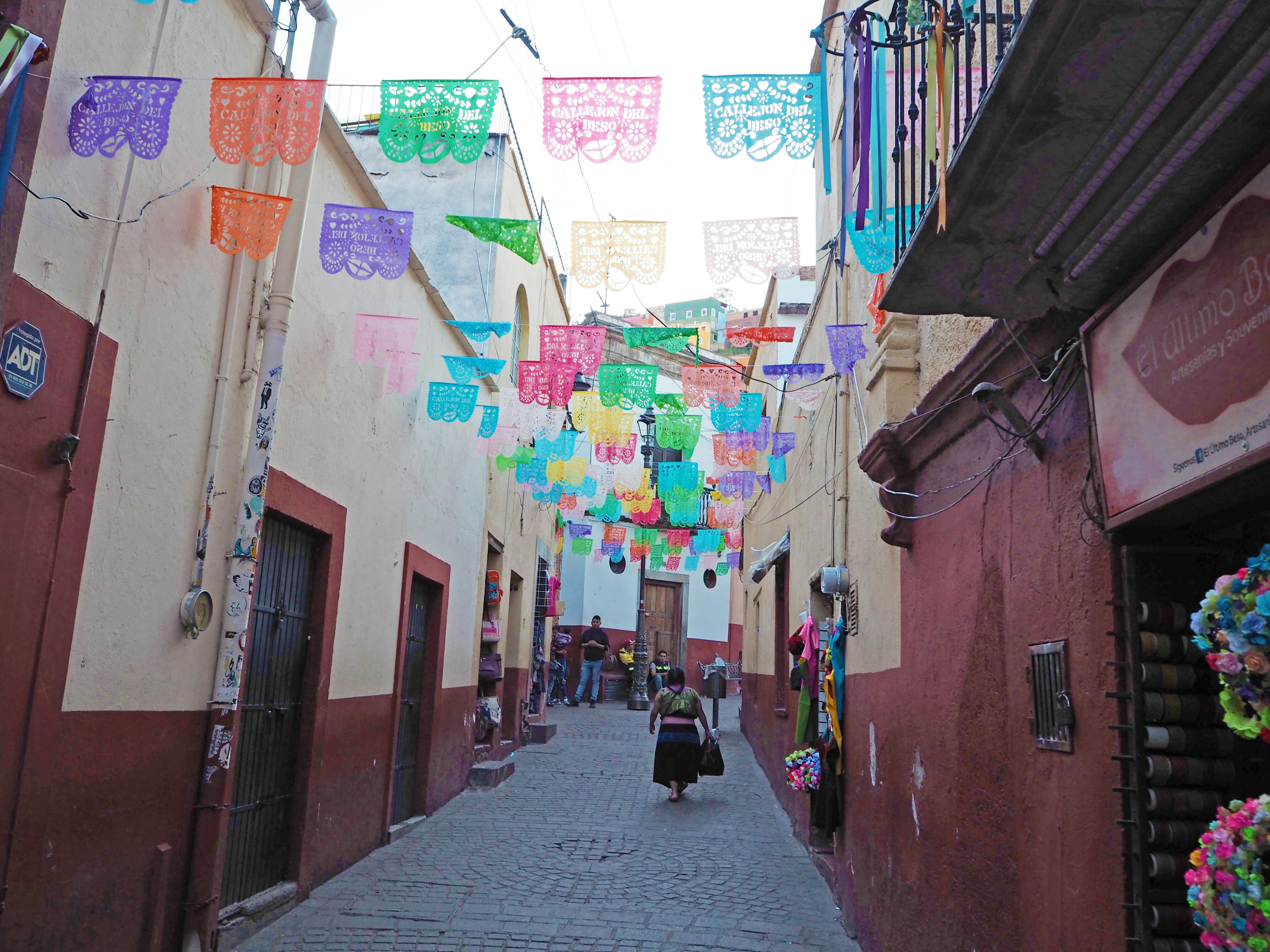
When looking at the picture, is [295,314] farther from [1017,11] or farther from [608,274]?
[1017,11]

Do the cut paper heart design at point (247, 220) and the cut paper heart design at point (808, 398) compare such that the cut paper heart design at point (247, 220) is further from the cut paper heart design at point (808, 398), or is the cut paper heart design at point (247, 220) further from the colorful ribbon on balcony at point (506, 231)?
the cut paper heart design at point (808, 398)

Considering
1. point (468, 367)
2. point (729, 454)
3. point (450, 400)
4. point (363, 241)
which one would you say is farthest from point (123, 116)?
point (729, 454)

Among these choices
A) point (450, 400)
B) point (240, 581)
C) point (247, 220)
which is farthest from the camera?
point (450, 400)

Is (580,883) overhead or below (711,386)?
below

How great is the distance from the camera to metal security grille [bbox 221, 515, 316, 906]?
5.89 meters

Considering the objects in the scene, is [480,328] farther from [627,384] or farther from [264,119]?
[264,119]

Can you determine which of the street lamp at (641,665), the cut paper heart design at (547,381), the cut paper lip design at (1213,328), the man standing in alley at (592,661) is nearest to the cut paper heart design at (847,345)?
the cut paper heart design at (547,381)

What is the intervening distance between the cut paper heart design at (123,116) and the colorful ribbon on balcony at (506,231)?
3.31 m

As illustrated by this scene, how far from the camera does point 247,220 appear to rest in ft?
16.8

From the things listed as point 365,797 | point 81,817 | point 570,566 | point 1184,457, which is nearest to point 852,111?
point 1184,457

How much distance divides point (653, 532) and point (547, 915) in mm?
20510

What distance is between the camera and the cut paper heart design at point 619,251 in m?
8.50

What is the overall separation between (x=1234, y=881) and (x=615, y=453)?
13.3m

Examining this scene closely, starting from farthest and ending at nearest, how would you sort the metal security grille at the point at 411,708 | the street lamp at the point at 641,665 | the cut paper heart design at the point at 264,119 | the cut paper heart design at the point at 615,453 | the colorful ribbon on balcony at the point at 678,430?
the street lamp at the point at 641,665 < the cut paper heart design at the point at 615,453 < the colorful ribbon on balcony at the point at 678,430 < the metal security grille at the point at 411,708 < the cut paper heart design at the point at 264,119
